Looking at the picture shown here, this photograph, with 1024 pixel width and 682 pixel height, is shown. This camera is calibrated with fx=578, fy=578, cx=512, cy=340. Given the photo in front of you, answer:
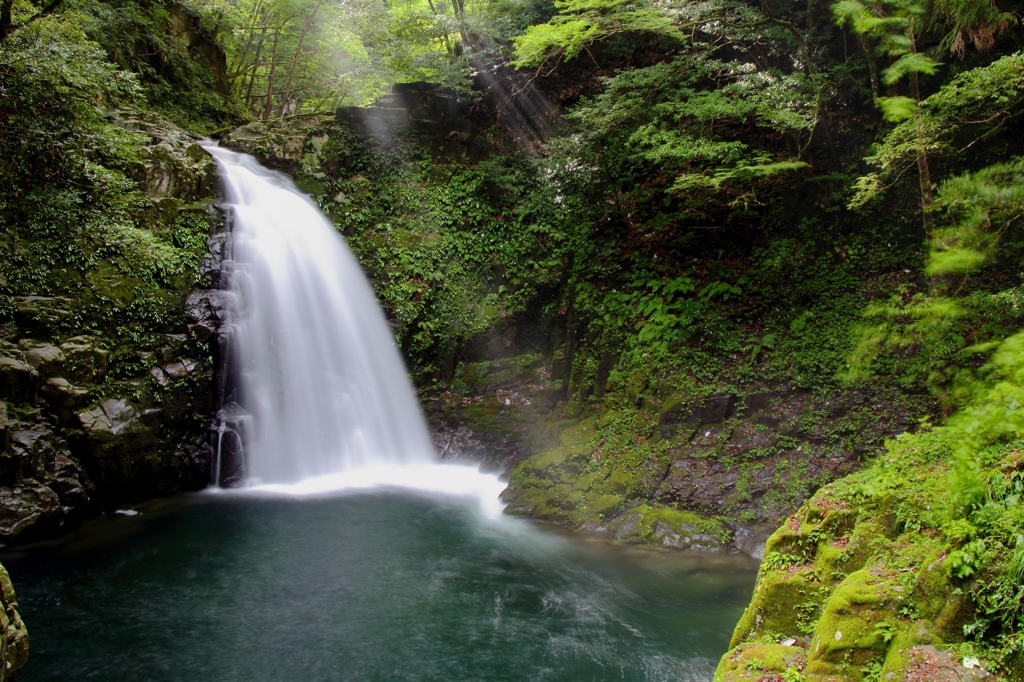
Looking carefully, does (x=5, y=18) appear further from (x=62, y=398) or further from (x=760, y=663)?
(x=760, y=663)

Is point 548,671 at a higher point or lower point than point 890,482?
lower

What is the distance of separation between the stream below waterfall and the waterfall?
2.19 metres

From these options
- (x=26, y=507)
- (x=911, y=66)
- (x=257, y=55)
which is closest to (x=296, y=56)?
(x=257, y=55)

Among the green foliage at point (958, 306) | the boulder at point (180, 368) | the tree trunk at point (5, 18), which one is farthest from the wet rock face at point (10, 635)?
the tree trunk at point (5, 18)

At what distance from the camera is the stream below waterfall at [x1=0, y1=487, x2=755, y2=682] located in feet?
18.7

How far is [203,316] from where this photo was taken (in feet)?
35.3

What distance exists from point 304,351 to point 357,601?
647 centimetres

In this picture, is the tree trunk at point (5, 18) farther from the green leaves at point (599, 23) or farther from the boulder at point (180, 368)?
the green leaves at point (599, 23)

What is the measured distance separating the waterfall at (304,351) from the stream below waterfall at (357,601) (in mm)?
2192

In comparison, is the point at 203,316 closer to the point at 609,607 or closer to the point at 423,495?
the point at 423,495

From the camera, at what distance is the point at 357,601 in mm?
6953

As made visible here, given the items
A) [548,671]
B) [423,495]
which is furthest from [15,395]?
[548,671]

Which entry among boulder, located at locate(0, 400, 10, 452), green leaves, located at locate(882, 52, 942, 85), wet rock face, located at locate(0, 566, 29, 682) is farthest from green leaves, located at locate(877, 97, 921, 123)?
boulder, located at locate(0, 400, 10, 452)

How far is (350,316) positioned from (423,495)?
180 inches
